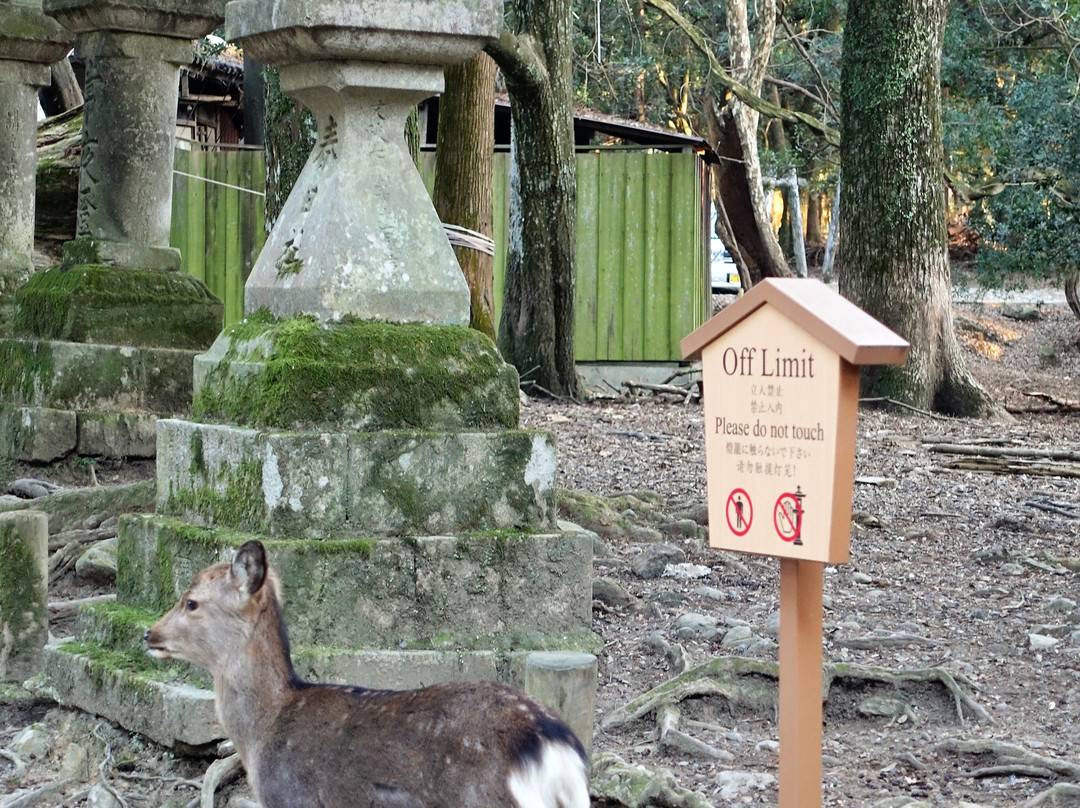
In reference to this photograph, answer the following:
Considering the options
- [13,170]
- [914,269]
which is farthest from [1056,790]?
[914,269]

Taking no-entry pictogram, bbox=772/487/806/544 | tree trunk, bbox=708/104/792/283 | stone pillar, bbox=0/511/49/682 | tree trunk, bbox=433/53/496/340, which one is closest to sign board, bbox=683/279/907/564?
no-entry pictogram, bbox=772/487/806/544

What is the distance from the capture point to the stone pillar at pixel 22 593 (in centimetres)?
550

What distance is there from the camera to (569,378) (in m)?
13.8

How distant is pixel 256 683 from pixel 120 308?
203 inches

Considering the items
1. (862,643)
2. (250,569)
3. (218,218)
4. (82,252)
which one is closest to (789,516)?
(250,569)

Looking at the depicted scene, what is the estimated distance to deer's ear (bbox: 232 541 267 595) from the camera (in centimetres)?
390

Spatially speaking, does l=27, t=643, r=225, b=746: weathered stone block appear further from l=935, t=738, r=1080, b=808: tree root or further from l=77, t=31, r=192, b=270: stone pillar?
l=77, t=31, r=192, b=270: stone pillar

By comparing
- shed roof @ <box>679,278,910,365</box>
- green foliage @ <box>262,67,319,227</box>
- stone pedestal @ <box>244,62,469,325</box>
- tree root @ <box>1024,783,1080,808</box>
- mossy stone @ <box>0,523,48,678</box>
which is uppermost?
green foliage @ <box>262,67,319,227</box>

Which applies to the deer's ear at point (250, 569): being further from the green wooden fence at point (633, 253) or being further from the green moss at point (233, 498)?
the green wooden fence at point (633, 253)

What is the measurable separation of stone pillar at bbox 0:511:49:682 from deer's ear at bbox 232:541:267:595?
6.34ft

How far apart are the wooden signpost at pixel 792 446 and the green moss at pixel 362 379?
1707 millimetres

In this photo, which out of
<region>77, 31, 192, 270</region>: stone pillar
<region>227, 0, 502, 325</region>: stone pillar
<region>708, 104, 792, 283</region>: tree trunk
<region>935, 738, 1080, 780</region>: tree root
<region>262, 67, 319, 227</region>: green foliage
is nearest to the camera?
<region>935, 738, 1080, 780</region>: tree root

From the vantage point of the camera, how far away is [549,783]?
3342 millimetres

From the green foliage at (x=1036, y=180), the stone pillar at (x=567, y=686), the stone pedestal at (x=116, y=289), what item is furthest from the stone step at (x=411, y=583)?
the green foliage at (x=1036, y=180)
